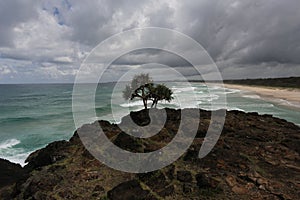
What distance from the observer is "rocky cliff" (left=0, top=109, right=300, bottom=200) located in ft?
38.9

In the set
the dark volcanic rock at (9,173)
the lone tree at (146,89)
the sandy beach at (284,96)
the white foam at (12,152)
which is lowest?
the sandy beach at (284,96)

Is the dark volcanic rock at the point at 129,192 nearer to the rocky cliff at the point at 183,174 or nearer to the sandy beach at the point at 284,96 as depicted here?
the rocky cliff at the point at 183,174

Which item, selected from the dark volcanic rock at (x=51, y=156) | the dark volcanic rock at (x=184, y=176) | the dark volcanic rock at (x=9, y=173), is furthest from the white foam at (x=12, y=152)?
the dark volcanic rock at (x=184, y=176)

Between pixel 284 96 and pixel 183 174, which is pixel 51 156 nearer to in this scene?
pixel 183 174

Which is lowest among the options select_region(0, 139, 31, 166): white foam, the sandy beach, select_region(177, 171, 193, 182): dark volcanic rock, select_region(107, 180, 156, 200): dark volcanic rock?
the sandy beach

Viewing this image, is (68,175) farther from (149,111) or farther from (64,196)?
(149,111)

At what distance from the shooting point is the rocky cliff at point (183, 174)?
1186 centimetres

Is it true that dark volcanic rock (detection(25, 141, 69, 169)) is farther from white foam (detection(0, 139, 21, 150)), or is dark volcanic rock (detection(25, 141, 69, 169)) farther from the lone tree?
white foam (detection(0, 139, 21, 150))

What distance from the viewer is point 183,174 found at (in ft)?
42.7

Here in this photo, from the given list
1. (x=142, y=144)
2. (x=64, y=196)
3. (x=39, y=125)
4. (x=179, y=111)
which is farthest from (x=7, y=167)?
(x=39, y=125)

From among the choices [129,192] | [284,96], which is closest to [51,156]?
[129,192]

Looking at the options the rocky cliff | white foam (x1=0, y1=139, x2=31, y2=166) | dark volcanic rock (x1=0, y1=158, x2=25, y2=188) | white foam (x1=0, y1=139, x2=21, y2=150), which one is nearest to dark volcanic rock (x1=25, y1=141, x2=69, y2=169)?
the rocky cliff

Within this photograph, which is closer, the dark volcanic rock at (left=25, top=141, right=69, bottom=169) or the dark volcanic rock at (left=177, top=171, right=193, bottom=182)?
the dark volcanic rock at (left=177, top=171, right=193, bottom=182)

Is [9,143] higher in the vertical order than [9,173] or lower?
lower
